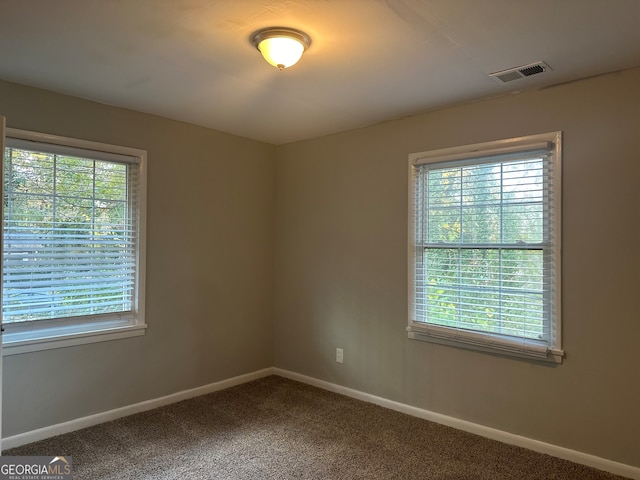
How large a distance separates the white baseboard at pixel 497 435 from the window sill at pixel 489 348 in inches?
21.1

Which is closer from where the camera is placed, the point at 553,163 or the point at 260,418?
the point at 553,163

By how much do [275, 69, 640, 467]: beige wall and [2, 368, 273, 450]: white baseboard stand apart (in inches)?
22.0

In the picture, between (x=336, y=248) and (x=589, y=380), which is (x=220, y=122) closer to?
(x=336, y=248)

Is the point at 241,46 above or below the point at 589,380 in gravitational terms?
above

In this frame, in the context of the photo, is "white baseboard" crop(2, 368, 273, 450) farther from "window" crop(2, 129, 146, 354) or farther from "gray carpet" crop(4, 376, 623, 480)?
"window" crop(2, 129, 146, 354)

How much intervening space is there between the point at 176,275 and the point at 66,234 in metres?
0.90

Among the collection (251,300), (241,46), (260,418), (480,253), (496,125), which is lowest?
(260,418)

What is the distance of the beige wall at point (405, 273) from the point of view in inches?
100

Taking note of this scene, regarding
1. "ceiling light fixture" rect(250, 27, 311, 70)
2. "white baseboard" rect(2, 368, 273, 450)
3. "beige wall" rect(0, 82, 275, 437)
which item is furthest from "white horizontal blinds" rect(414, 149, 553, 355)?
"white baseboard" rect(2, 368, 273, 450)

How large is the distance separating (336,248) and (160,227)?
60.1 inches

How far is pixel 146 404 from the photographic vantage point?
3.44 metres

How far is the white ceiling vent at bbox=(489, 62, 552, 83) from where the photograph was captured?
250 centimetres

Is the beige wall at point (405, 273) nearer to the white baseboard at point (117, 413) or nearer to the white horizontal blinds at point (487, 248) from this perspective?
the white horizontal blinds at point (487, 248)

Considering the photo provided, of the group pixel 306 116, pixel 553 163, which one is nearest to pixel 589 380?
pixel 553 163
